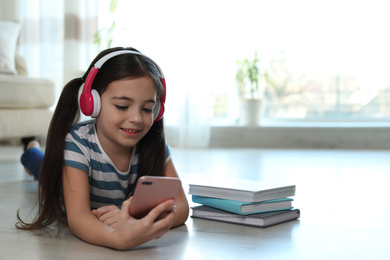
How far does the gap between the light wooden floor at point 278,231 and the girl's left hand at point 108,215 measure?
7 cm

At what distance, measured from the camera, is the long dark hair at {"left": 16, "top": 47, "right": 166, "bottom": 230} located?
49.7 inches

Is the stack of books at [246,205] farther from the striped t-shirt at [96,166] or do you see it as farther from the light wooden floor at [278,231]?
the striped t-shirt at [96,166]

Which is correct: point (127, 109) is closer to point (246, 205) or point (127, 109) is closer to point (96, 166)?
point (96, 166)

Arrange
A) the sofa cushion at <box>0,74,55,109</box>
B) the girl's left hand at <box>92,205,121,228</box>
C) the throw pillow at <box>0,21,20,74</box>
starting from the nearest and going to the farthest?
1. the girl's left hand at <box>92,205,121,228</box>
2. the sofa cushion at <box>0,74,55,109</box>
3. the throw pillow at <box>0,21,20,74</box>

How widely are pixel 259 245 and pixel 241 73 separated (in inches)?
110

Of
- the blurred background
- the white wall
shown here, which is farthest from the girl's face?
the white wall

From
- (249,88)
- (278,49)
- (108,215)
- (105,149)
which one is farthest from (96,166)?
(278,49)

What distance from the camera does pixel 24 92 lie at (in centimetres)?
283

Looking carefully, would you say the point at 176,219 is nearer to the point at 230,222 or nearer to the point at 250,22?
the point at 230,222

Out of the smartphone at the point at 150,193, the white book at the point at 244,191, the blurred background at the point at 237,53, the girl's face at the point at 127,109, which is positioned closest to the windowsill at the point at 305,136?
the blurred background at the point at 237,53

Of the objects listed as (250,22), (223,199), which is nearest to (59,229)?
(223,199)

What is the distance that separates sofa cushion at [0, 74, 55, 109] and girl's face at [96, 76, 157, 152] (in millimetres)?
1643

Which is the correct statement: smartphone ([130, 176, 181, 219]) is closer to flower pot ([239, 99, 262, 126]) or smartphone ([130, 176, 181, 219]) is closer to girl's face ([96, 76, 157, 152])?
girl's face ([96, 76, 157, 152])

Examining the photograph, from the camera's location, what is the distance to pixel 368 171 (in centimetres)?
254
